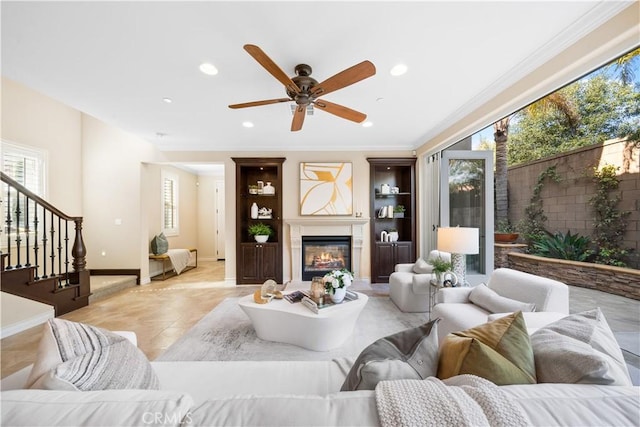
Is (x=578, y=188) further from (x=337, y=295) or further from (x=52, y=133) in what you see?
(x=52, y=133)

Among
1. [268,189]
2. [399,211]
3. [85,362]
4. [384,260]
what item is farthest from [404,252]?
[85,362]

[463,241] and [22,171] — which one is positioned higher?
[22,171]

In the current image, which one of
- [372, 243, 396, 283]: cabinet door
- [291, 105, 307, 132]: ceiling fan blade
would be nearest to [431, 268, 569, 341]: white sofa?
[372, 243, 396, 283]: cabinet door

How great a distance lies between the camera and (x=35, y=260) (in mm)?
2943

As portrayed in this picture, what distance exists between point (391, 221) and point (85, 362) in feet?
15.4

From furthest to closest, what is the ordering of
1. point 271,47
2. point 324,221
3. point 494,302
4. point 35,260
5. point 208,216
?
point 208,216 → point 324,221 → point 35,260 → point 494,302 → point 271,47

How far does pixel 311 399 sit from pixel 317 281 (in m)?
1.78

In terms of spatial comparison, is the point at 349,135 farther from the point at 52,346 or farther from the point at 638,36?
the point at 52,346

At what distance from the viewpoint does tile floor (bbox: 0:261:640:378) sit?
7.48 feet

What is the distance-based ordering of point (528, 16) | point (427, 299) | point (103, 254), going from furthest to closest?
1. point (103, 254)
2. point (427, 299)
3. point (528, 16)

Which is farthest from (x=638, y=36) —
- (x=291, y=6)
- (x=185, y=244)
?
(x=185, y=244)

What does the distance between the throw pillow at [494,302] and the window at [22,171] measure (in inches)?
219

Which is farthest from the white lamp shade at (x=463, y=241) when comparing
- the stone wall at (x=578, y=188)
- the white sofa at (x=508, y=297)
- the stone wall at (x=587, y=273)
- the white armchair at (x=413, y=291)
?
the stone wall at (x=587, y=273)

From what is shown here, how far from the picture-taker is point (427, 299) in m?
3.11
